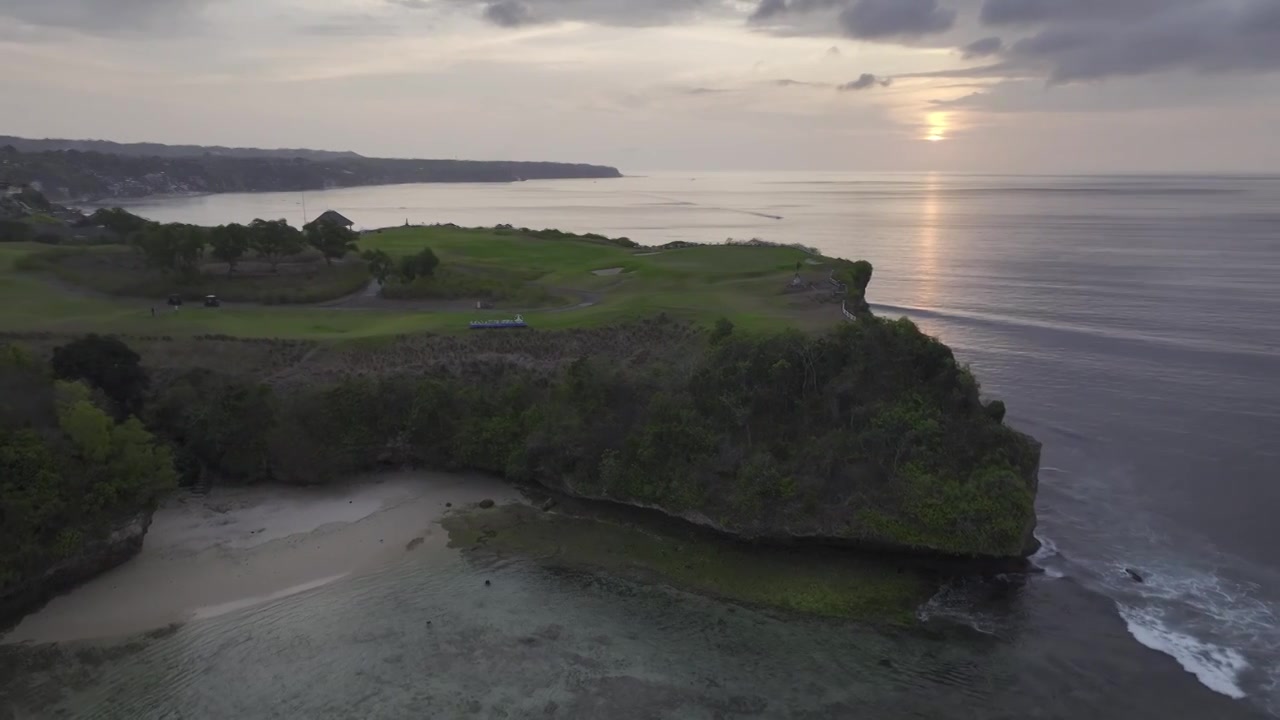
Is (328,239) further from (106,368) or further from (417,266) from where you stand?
(106,368)

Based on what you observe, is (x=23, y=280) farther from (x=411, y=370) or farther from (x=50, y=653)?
(x=50, y=653)

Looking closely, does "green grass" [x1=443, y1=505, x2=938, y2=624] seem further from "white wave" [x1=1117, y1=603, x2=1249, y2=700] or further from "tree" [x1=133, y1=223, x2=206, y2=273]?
"tree" [x1=133, y1=223, x2=206, y2=273]

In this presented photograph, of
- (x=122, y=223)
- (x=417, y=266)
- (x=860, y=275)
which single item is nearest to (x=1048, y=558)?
(x=860, y=275)

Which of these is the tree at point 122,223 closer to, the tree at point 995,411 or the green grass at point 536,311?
the green grass at point 536,311

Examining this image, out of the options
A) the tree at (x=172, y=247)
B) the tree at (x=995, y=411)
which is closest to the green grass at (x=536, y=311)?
the tree at (x=172, y=247)

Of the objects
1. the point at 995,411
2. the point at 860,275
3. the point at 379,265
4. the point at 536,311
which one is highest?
the point at 379,265

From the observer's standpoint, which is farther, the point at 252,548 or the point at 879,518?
the point at 252,548

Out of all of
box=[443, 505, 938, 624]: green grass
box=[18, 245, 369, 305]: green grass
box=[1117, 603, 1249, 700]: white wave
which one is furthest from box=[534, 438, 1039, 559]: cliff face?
box=[18, 245, 369, 305]: green grass
